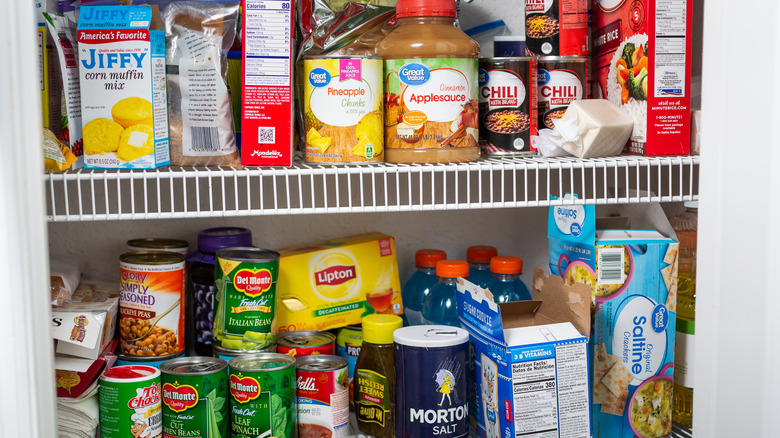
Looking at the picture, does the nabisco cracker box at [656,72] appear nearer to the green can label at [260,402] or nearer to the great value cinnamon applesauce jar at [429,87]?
the great value cinnamon applesauce jar at [429,87]

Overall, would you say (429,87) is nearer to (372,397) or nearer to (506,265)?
(506,265)

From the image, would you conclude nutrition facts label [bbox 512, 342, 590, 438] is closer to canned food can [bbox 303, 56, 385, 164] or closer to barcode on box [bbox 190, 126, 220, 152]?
canned food can [bbox 303, 56, 385, 164]

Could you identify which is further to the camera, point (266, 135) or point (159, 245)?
point (159, 245)

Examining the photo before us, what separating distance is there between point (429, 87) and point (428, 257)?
39 cm

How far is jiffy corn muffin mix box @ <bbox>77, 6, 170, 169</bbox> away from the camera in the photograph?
0.99m

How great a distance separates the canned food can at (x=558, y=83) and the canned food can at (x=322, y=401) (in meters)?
0.52

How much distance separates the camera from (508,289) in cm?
131

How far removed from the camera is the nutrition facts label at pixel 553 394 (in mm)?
1020

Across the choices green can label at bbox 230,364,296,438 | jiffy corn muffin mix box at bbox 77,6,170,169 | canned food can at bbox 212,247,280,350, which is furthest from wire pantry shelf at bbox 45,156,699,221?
green can label at bbox 230,364,296,438

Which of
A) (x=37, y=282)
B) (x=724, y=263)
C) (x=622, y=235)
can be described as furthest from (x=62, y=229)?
(x=724, y=263)

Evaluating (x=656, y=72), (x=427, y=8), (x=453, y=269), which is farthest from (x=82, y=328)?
(x=656, y=72)

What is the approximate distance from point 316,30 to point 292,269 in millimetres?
395

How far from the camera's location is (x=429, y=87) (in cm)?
104

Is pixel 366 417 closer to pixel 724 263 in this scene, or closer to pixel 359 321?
pixel 359 321
